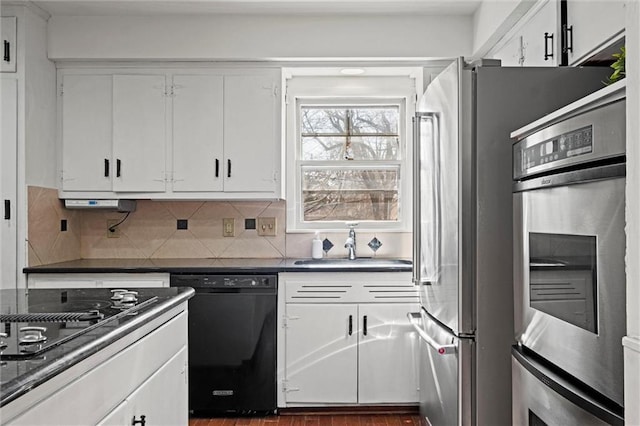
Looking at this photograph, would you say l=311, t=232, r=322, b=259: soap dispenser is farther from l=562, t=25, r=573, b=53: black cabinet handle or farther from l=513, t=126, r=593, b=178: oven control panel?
→ l=513, t=126, r=593, b=178: oven control panel

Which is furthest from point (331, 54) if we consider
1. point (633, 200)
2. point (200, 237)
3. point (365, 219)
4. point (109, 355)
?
point (633, 200)

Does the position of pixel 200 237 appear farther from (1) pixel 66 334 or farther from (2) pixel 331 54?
(1) pixel 66 334

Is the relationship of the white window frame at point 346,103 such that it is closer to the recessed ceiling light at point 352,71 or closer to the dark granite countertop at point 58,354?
the recessed ceiling light at point 352,71

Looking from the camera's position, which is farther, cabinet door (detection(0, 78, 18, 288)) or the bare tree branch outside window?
the bare tree branch outside window

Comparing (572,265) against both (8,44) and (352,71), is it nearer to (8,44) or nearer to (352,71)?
(352,71)

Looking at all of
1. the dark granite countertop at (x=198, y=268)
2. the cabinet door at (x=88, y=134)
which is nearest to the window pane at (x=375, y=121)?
A: the dark granite countertop at (x=198, y=268)

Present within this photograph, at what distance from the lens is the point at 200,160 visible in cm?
378

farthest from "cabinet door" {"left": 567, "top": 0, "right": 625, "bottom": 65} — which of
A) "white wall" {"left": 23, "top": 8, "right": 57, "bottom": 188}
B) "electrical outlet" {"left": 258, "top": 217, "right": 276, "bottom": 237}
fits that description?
"white wall" {"left": 23, "top": 8, "right": 57, "bottom": 188}

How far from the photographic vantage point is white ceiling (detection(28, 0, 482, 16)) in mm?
3479

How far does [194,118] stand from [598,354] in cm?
302

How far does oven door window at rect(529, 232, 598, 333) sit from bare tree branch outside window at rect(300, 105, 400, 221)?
8.30 feet

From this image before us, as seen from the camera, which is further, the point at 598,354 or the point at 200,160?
the point at 200,160

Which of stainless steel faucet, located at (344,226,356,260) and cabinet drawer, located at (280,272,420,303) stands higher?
stainless steel faucet, located at (344,226,356,260)

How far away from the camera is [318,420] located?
3.47 meters
